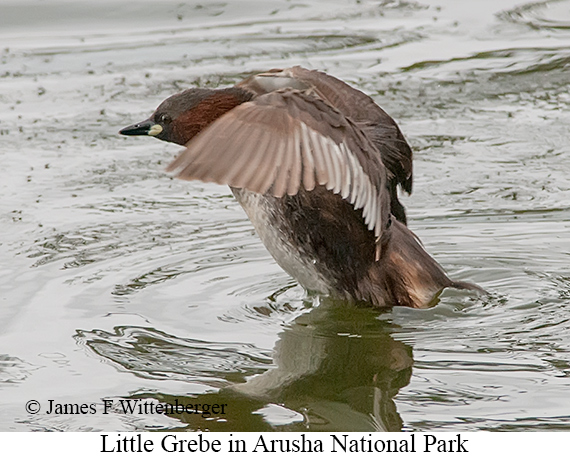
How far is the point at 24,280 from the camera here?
6.19m

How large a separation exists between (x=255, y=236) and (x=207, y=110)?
1144mm

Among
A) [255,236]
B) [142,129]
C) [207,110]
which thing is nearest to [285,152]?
[207,110]

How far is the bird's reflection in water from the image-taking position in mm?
4613

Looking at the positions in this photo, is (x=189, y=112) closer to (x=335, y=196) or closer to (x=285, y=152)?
(x=335, y=196)

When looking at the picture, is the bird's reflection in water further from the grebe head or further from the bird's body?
the grebe head

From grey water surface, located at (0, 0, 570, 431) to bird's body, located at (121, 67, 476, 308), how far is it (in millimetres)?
194

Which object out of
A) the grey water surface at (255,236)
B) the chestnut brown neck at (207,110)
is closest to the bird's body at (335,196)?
the chestnut brown neck at (207,110)

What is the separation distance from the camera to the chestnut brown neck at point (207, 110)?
5.97m

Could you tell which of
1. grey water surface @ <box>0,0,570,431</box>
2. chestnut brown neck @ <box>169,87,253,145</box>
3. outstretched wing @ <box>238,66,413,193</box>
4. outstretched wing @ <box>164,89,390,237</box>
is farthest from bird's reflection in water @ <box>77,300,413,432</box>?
chestnut brown neck @ <box>169,87,253,145</box>

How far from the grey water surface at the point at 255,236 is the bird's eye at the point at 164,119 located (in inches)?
31.5

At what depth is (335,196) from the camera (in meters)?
5.77

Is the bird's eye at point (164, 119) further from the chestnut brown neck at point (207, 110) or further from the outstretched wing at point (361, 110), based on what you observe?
the outstretched wing at point (361, 110)

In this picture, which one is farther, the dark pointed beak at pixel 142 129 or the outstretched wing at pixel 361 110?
the dark pointed beak at pixel 142 129

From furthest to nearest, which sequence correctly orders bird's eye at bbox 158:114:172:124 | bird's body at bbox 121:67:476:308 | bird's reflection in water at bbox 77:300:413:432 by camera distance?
bird's eye at bbox 158:114:172:124, bird's body at bbox 121:67:476:308, bird's reflection in water at bbox 77:300:413:432
